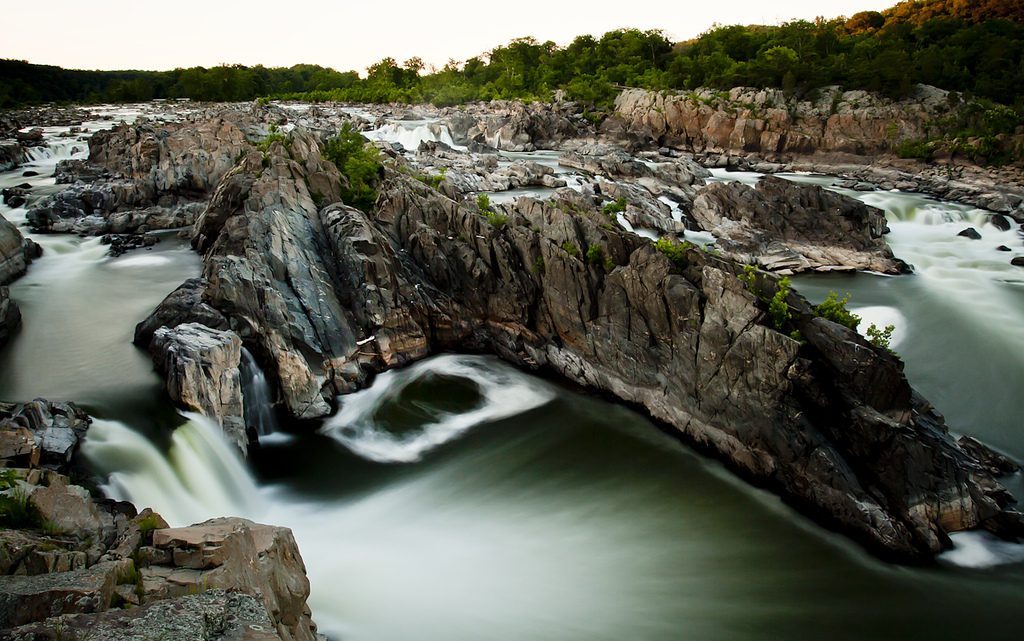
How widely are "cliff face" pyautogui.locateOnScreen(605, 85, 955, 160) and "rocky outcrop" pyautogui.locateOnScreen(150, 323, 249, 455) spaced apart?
47.6m

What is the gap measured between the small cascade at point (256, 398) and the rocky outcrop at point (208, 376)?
18.2 inches

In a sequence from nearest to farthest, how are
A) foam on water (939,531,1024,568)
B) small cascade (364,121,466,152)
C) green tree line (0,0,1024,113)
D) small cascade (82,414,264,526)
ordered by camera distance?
1. small cascade (82,414,264,526)
2. foam on water (939,531,1024,568)
3. green tree line (0,0,1024,113)
4. small cascade (364,121,466,152)

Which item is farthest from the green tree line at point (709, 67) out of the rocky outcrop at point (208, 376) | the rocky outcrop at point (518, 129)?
the rocky outcrop at point (208, 376)

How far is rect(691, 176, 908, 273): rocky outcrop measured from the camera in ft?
89.3

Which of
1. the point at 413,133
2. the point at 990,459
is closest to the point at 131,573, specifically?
the point at 990,459

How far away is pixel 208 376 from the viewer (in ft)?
45.4

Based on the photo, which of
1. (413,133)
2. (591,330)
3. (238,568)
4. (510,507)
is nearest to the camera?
(238,568)

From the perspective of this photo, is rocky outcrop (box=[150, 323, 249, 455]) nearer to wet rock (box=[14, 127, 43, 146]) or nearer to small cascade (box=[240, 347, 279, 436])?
small cascade (box=[240, 347, 279, 436])

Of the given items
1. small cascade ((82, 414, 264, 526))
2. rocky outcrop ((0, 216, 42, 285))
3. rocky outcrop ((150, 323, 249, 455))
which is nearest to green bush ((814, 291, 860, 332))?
small cascade ((82, 414, 264, 526))

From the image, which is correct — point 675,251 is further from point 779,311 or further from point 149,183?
point 149,183

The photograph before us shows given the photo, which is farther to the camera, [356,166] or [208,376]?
[356,166]

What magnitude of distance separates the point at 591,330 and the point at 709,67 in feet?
185

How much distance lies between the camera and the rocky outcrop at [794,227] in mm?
27219

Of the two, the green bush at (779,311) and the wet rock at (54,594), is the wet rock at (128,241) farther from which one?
the green bush at (779,311)
